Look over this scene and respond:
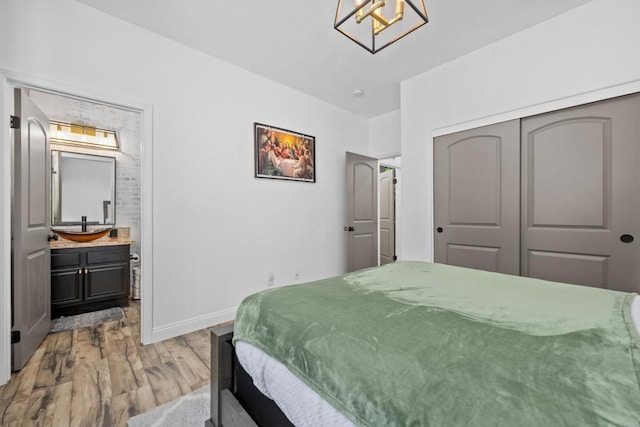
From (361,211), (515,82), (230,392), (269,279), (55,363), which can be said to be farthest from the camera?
(361,211)

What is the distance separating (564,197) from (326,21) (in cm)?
252

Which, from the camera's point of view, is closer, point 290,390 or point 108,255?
point 290,390

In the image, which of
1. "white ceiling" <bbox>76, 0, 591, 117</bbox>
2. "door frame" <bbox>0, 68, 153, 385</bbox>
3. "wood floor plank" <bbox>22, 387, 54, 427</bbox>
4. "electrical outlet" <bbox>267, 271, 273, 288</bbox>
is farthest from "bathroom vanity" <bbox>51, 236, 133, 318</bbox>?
"white ceiling" <bbox>76, 0, 591, 117</bbox>

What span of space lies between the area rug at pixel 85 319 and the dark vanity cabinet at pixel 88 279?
9 centimetres

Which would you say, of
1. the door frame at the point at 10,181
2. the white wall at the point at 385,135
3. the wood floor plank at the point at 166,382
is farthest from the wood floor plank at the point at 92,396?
the white wall at the point at 385,135

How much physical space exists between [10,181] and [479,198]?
385 cm

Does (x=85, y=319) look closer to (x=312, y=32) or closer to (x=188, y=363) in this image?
(x=188, y=363)

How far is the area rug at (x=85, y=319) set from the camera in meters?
2.75

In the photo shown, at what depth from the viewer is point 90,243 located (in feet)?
10.3

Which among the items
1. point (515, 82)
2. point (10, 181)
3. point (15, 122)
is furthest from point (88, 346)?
point (515, 82)

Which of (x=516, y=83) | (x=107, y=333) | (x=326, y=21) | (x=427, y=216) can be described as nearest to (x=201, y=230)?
(x=107, y=333)

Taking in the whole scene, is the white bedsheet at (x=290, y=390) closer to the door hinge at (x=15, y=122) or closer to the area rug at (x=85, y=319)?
the door hinge at (x=15, y=122)

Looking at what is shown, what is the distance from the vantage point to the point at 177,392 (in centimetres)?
176

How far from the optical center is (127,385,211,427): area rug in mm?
1490
